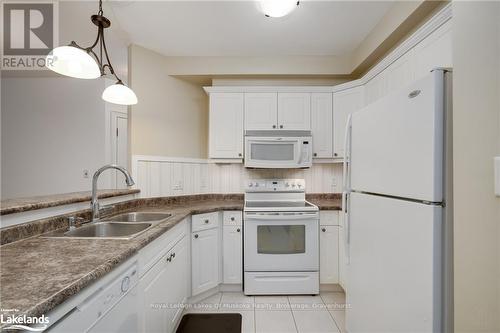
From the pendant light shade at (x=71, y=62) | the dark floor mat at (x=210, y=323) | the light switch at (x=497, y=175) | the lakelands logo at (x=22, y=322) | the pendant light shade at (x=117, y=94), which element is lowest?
the dark floor mat at (x=210, y=323)

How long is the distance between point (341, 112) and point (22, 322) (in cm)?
278

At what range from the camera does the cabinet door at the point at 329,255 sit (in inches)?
89.4

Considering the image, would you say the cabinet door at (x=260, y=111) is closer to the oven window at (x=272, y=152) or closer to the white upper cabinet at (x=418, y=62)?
the oven window at (x=272, y=152)

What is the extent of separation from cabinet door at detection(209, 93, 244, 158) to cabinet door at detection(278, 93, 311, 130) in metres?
0.48

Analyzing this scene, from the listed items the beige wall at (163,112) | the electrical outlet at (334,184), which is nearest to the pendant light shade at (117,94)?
the beige wall at (163,112)

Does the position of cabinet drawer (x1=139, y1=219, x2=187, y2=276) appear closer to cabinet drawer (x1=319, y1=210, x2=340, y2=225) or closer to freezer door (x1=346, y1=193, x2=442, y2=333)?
freezer door (x1=346, y1=193, x2=442, y2=333)

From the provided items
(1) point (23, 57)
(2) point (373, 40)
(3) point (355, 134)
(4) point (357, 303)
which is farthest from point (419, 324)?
(1) point (23, 57)

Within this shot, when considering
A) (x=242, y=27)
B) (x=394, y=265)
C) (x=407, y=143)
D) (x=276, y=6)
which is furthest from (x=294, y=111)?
(x=394, y=265)

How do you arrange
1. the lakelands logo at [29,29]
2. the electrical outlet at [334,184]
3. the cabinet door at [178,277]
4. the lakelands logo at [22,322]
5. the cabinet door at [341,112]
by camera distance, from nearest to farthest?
the lakelands logo at [22,322], the cabinet door at [178,277], the lakelands logo at [29,29], the cabinet door at [341,112], the electrical outlet at [334,184]

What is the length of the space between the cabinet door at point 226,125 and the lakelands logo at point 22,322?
2127 millimetres

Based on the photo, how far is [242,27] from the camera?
2084 mm

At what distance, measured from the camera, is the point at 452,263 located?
903 millimetres

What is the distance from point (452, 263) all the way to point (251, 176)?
214cm

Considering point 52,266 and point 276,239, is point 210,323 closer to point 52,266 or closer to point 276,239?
point 276,239
